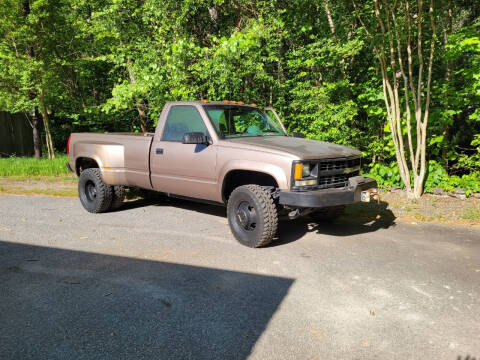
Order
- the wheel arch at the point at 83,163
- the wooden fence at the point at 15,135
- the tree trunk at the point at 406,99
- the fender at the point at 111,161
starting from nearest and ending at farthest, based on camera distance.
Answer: the fender at the point at 111,161
the tree trunk at the point at 406,99
the wheel arch at the point at 83,163
the wooden fence at the point at 15,135

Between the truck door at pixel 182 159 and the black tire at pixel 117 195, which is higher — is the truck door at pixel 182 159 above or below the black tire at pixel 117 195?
above

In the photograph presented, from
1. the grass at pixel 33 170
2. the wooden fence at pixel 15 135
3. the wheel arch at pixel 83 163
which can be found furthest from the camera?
the wooden fence at pixel 15 135

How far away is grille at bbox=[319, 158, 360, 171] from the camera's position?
185 inches

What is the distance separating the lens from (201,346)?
8.70 ft

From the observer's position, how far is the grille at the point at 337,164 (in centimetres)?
471

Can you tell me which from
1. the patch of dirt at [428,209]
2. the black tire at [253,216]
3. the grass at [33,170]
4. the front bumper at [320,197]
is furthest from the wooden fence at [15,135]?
the front bumper at [320,197]

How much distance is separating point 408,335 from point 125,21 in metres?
9.40

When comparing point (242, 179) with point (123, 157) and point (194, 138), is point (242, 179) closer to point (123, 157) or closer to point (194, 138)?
point (194, 138)

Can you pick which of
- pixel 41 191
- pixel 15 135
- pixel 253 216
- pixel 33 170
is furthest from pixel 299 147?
pixel 15 135

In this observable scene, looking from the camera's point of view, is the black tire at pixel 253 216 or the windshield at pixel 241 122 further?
the windshield at pixel 241 122

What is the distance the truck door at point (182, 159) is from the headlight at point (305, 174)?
1.27m

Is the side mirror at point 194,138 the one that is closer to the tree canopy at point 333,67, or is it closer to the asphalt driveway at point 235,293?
the asphalt driveway at point 235,293

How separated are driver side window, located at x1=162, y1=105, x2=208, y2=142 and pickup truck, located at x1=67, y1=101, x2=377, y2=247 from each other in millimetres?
16

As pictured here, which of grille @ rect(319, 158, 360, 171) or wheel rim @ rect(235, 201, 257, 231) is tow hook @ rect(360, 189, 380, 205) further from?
wheel rim @ rect(235, 201, 257, 231)
